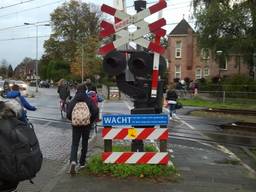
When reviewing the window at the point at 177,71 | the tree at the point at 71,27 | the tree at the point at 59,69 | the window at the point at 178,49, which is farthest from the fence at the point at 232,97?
the tree at the point at 59,69

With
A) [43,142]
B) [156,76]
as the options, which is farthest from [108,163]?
[43,142]

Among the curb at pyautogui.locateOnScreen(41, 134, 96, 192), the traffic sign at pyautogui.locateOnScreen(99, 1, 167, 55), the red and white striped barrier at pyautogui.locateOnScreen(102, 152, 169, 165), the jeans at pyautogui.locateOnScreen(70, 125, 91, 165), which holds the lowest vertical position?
the curb at pyautogui.locateOnScreen(41, 134, 96, 192)

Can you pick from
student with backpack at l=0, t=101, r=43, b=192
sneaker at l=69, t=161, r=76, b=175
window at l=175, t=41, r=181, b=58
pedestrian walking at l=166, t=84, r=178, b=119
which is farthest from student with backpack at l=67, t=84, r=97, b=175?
window at l=175, t=41, r=181, b=58

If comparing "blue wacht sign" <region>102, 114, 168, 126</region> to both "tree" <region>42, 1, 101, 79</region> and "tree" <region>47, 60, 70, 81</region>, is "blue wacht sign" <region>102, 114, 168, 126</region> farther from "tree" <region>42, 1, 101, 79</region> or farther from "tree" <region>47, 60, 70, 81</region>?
"tree" <region>47, 60, 70, 81</region>

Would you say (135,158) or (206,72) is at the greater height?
(206,72)

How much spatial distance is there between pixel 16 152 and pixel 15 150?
20mm

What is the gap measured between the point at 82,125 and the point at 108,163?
0.87 metres

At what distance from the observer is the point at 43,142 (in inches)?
566

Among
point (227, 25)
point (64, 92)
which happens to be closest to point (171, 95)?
point (64, 92)

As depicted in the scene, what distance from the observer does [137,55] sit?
32.2 feet

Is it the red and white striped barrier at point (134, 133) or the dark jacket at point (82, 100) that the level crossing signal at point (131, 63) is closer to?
the dark jacket at point (82, 100)

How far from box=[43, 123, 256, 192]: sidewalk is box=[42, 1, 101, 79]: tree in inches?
3042

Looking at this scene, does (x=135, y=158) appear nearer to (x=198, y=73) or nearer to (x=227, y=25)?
(x=227, y=25)

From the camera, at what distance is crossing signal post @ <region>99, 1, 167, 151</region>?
Answer: 9641 mm
